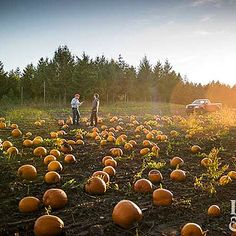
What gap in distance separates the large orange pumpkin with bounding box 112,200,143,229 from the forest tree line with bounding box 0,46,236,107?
113 ft

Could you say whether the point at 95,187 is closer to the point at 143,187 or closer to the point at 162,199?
the point at 143,187

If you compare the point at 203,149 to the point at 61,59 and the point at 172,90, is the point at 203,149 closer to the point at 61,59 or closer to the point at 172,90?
A: the point at 61,59

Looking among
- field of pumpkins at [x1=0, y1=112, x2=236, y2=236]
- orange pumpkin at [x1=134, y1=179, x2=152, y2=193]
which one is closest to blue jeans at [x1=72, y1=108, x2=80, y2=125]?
field of pumpkins at [x1=0, y1=112, x2=236, y2=236]

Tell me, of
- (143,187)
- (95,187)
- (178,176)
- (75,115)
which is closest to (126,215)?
(95,187)

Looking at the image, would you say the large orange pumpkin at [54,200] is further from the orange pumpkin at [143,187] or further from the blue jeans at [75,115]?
the blue jeans at [75,115]

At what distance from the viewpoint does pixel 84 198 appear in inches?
191

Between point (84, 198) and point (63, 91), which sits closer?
point (84, 198)

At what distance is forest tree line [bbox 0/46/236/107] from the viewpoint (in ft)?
147

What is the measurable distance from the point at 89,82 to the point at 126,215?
42469 millimetres

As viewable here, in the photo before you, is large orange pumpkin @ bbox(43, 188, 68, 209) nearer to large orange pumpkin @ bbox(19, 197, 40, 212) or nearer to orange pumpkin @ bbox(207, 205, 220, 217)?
large orange pumpkin @ bbox(19, 197, 40, 212)

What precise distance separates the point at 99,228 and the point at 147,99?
5864 cm

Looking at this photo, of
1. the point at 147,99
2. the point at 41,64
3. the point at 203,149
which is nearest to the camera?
the point at 203,149

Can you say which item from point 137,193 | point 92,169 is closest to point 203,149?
point 92,169

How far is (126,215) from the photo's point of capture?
3.85 meters
